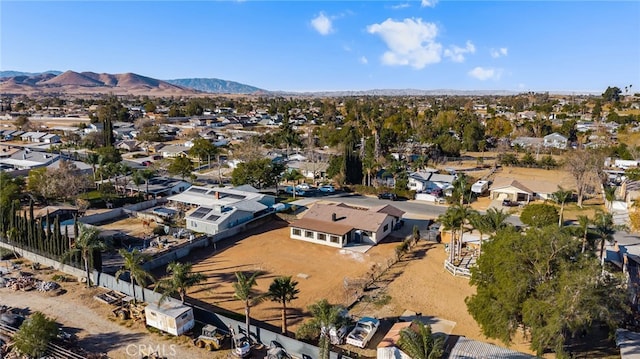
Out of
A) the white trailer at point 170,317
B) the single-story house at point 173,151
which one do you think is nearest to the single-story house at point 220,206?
the white trailer at point 170,317

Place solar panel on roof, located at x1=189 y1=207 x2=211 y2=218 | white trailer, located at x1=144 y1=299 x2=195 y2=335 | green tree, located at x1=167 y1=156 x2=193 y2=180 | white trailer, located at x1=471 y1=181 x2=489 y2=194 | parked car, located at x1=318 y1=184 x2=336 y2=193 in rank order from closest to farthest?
white trailer, located at x1=144 y1=299 x2=195 y2=335 → solar panel on roof, located at x1=189 y1=207 x2=211 y2=218 → white trailer, located at x1=471 y1=181 x2=489 y2=194 → parked car, located at x1=318 y1=184 x2=336 y2=193 → green tree, located at x1=167 y1=156 x2=193 y2=180

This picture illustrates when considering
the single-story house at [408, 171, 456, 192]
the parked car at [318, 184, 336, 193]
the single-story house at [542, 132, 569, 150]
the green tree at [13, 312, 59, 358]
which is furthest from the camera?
the single-story house at [542, 132, 569, 150]

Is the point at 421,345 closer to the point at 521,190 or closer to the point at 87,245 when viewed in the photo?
the point at 87,245

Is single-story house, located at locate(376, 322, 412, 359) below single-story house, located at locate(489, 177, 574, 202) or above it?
below

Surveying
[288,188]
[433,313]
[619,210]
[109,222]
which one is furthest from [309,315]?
[619,210]

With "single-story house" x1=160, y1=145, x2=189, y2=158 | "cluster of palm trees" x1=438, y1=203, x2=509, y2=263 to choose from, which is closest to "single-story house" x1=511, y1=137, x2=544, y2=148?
"cluster of palm trees" x1=438, y1=203, x2=509, y2=263

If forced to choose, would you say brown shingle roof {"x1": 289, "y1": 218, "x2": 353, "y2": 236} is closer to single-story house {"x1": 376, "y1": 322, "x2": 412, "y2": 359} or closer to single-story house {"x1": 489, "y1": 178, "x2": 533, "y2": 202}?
single-story house {"x1": 376, "y1": 322, "x2": 412, "y2": 359}

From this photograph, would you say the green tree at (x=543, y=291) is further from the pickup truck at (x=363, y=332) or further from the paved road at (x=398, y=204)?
the paved road at (x=398, y=204)
